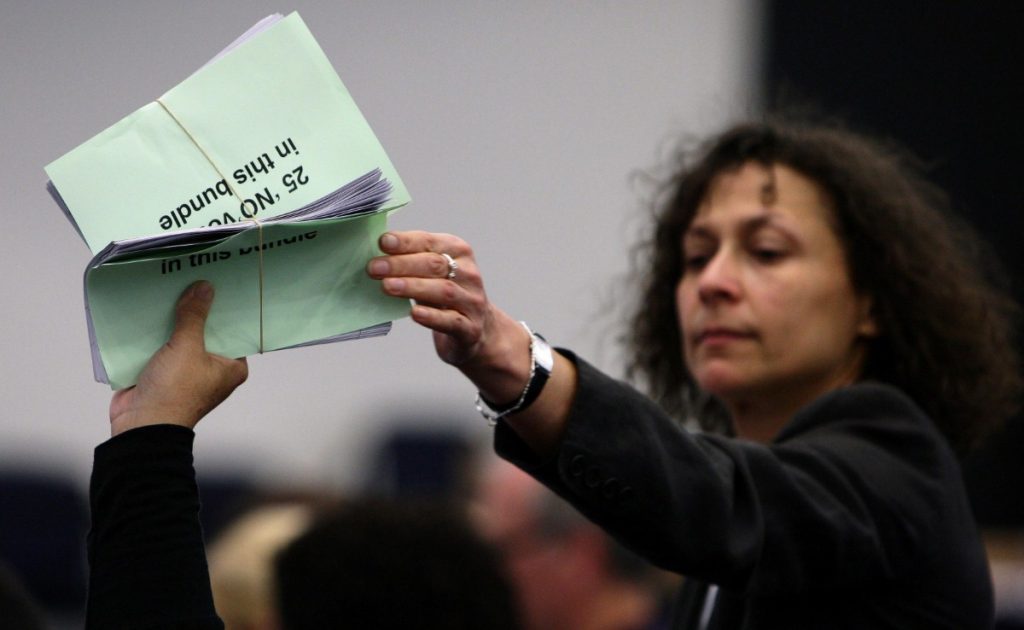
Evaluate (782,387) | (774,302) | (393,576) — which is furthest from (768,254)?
(393,576)

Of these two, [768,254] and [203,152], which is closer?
[203,152]

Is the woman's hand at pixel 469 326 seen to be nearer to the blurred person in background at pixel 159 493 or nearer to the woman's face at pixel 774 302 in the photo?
the blurred person in background at pixel 159 493

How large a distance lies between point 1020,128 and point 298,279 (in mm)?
4397

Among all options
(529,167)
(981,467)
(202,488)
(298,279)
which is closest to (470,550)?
(298,279)

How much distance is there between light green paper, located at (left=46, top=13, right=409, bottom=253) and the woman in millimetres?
92

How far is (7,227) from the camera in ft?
13.8

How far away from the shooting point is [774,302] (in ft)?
6.19

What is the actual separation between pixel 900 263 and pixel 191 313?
1239 mm

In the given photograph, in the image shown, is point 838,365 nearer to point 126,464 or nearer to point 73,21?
point 126,464

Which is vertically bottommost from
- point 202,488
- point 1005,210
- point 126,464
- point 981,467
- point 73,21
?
point 981,467

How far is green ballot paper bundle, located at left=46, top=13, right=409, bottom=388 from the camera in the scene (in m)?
1.06

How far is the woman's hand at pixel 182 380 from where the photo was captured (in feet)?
3.45

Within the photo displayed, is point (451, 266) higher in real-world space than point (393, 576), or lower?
higher

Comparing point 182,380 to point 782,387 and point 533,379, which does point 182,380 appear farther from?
point 782,387
